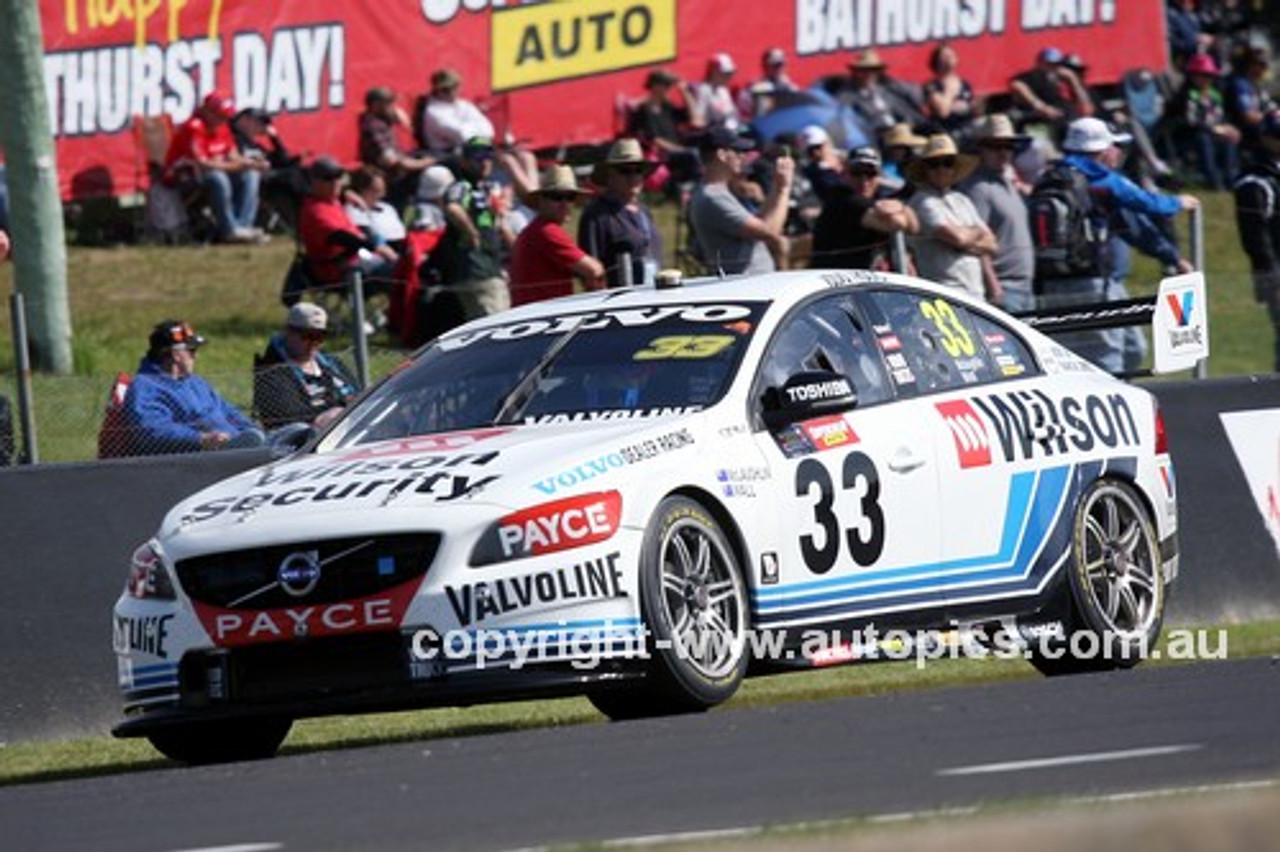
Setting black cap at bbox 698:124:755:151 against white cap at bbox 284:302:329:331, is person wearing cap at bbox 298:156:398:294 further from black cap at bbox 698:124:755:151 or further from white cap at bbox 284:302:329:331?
white cap at bbox 284:302:329:331

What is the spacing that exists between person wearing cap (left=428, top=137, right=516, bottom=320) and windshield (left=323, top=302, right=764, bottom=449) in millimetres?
6529

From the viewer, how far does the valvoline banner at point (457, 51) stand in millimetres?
23609

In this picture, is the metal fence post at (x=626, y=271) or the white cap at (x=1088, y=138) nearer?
the metal fence post at (x=626, y=271)

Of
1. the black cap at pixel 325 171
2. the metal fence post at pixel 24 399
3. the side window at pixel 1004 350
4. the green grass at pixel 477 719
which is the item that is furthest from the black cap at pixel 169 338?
the black cap at pixel 325 171

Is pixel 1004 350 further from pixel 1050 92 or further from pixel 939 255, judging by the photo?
pixel 1050 92

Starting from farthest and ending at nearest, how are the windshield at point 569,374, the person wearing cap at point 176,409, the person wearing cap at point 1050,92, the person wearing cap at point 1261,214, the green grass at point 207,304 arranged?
Result: 1. the person wearing cap at point 1050,92
2. the green grass at point 207,304
3. the person wearing cap at point 1261,214
4. the person wearing cap at point 176,409
5. the windshield at point 569,374

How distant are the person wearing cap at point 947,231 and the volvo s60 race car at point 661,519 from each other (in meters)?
4.03

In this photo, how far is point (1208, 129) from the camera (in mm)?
30438

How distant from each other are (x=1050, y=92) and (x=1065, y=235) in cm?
1219

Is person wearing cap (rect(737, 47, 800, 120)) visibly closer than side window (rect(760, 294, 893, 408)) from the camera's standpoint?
No

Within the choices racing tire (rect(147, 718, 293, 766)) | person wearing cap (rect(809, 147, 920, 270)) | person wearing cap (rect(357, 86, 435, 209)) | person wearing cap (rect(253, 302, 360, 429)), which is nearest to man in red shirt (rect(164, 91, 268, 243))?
person wearing cap (rect(357, 86, 435, 209))

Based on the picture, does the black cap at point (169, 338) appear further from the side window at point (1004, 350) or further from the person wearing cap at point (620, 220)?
the side window at point (1004, 350)

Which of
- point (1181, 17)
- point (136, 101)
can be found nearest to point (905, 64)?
point (1181, 17)

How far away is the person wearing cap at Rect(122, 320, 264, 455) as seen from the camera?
13.8 metres
